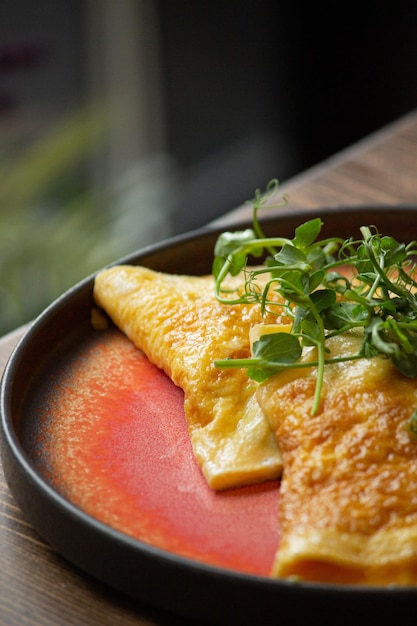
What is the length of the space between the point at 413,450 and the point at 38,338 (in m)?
0.78

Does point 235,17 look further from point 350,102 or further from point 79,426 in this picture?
point 79,426

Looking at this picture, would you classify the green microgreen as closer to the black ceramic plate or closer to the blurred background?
the black ceramic plate

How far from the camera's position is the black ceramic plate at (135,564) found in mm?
1058

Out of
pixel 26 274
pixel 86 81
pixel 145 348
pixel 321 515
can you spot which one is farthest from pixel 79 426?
pixel 86 81

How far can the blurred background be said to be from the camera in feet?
12.0

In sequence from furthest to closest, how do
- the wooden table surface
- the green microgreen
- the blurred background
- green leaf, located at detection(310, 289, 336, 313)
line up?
the blurred background → green leaf, located at detection(310, 289, 336, 313) → the green microgreen → the wooden table surface

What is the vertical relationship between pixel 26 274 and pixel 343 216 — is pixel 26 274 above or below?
below

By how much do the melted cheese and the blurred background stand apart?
2.08 meters

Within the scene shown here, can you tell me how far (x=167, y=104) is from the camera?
4758 mm

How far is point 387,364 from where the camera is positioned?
1394 millimetres

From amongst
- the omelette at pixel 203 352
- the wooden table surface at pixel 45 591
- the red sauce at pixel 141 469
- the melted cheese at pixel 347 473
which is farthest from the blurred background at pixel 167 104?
the melted cheese at pixel 347 473

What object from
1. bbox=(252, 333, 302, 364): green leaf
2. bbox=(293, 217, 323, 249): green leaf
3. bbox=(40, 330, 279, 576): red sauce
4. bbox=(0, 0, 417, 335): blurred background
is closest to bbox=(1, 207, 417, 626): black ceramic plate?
bbox=(40, 330, 279, 576): red sauce

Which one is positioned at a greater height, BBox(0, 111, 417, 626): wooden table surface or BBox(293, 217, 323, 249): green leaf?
BBox(293, 217, 323, 249): green leaf

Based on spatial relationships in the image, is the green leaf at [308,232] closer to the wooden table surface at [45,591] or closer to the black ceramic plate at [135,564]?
the black ceramic plate at [135,564]
